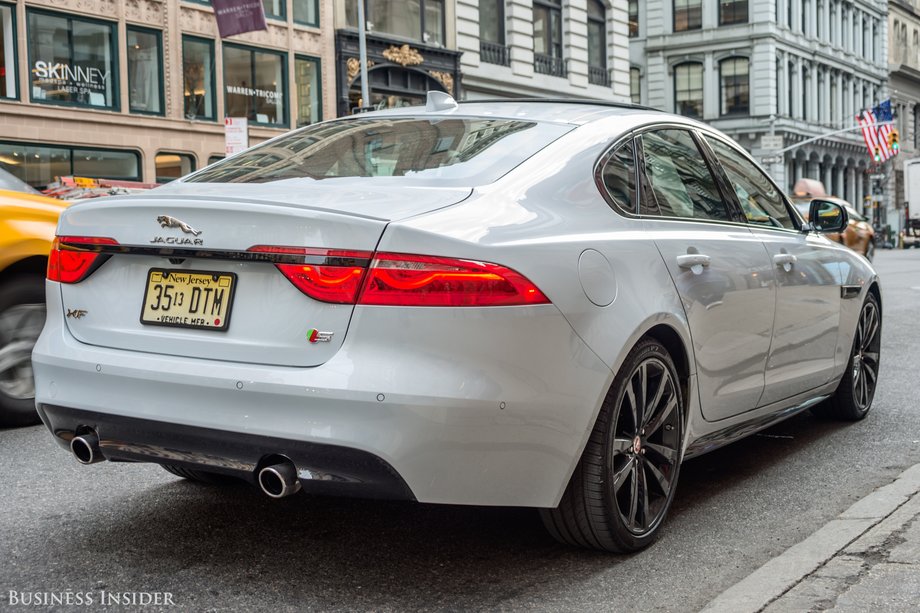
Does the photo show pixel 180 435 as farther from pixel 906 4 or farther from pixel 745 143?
pixel 906 4

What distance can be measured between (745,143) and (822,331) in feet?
187

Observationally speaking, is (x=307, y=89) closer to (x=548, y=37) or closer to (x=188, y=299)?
(x=548, y=37)

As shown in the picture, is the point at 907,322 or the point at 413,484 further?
the point at 907,322

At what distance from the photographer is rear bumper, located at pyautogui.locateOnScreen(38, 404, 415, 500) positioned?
10.5 ft

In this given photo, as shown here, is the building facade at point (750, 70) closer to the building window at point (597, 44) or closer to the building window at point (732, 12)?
the building window at point (732, 12)

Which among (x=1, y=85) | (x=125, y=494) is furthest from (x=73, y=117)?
(x=125, y=494)

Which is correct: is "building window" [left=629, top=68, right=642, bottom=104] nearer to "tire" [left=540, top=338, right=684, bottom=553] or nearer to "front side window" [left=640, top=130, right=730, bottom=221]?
"front side window" [left=640, top=130, right=730, bottom=221]

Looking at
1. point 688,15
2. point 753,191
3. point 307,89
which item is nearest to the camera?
point 753,191

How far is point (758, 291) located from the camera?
186 inches

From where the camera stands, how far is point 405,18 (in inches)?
1297

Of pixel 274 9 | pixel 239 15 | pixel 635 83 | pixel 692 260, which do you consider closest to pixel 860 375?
pixel 692 260

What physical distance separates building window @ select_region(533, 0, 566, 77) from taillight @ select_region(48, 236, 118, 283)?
34.8 meters

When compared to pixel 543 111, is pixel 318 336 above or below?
below

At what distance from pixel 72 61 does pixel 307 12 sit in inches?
287
